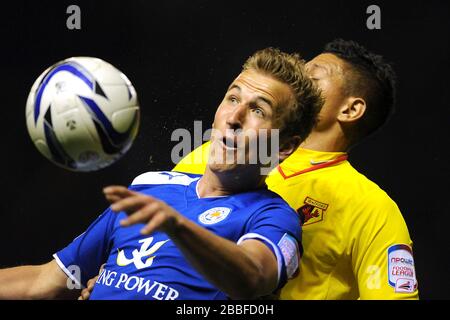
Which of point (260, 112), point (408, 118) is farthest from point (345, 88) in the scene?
point (408, 118)

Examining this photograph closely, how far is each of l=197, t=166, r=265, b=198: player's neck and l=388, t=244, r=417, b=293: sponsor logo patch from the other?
0.60 metres

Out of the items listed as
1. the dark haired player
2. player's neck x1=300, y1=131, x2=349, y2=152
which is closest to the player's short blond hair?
the dark haired player

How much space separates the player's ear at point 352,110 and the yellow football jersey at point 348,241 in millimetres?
268

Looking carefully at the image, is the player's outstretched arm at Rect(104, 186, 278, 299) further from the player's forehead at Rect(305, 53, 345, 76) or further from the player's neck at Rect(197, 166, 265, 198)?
the player's forehead at Rect(305, 53, 345, 76)

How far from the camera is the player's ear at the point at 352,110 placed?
12.3ft

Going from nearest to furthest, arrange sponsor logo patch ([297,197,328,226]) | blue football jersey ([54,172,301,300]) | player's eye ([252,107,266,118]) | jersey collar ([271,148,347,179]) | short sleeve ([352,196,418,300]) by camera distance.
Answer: blue football jersey ([54,172,301,300]), player's eye ([252,107,266,118]), short sleeve ([352,196,418,300]), sponsor logo patch ([297,197,328,226]), jersey collar ([271,148,347,179])

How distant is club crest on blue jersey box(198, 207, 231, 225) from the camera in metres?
2.93

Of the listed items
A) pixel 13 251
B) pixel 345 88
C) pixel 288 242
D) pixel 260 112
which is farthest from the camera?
pixel 13 251

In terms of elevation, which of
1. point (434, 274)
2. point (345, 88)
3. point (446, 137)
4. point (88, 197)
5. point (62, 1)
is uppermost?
point (62, 1)

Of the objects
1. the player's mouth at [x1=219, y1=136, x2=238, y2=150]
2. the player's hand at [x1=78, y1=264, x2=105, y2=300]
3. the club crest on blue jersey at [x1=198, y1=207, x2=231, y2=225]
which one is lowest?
the player's hand at [x1=78, y1=264, x2=105, y2=300]

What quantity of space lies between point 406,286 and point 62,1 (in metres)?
2.51

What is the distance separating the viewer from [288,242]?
2.75 metres

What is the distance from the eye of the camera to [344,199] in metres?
3.45

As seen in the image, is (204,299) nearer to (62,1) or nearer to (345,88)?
(345,88)
